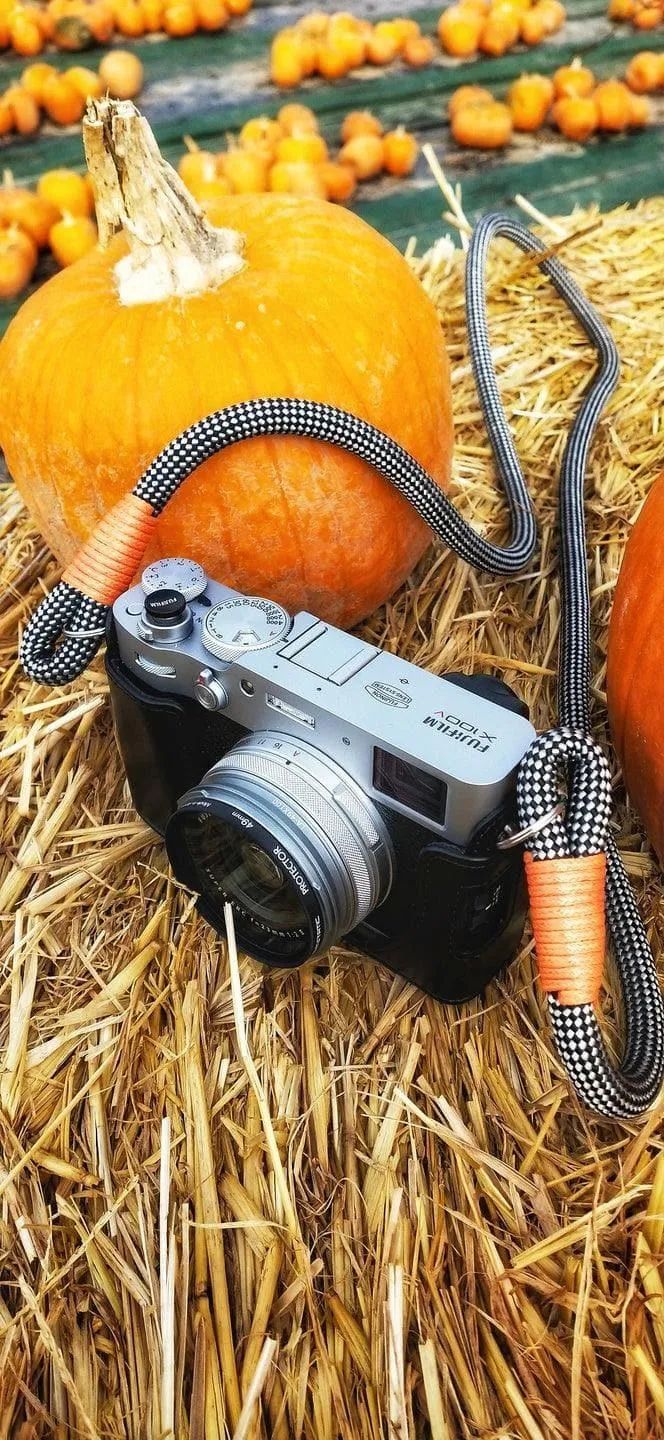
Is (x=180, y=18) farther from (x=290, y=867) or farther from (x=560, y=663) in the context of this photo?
(x=290, y=867)

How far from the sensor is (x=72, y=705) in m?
1.74

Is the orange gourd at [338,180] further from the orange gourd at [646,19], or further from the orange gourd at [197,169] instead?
the orange gourd at [646,19]

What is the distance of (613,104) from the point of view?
3.02 metres

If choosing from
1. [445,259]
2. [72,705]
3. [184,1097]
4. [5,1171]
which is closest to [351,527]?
[72,705]

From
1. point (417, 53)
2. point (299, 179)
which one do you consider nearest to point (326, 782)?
point (299, 179)

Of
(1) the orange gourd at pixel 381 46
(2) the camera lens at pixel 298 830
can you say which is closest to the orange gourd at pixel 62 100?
(1) the orange gourd at pixel 381 46

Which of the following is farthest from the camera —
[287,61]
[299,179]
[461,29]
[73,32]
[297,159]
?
[73,32]

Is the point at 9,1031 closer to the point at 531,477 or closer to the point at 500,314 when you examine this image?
the point at 531,477

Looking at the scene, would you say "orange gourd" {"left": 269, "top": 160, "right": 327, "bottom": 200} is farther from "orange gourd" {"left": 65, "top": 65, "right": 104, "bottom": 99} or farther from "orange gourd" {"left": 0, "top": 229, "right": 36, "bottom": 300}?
"orange gourd" {"left": 65, "top": 65, "right": 104, "bottom": 99}

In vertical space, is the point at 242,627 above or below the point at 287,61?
below

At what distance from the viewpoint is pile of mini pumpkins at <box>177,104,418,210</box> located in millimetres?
2807

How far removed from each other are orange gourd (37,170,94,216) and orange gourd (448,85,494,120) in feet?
3.69

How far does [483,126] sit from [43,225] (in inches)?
50.1

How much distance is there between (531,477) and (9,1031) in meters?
1.41
